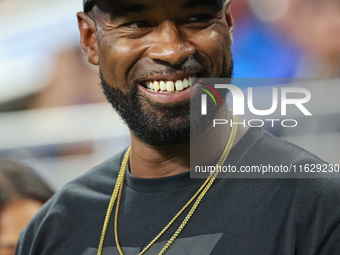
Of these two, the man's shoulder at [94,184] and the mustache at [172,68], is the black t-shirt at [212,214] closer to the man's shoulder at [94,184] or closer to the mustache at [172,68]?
the man's shoulder at [94,184]

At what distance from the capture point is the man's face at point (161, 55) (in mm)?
1647

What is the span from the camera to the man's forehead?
1.65m

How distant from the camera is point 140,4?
65.6 inches

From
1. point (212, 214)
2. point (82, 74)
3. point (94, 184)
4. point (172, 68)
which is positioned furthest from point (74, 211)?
point (82, 74)

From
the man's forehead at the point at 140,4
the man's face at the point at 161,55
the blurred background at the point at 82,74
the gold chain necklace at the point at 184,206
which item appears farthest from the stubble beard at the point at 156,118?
the blurred background at the point at 82,74

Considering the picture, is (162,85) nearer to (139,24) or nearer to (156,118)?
(156,118)

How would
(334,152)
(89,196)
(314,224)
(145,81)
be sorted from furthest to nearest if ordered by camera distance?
1. (334,152)
2. (89,196)
3. (145,81)
4. (314,224)

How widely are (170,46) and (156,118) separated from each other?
23 cm

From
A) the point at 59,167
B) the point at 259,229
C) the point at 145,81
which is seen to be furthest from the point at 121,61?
the point at 59,167

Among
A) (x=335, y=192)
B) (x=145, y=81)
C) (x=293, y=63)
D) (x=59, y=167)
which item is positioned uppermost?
(x=145, y=81)

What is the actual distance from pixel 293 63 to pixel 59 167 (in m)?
1.83

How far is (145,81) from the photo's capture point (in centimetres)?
172

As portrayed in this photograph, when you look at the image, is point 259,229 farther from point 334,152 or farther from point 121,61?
point 334,152

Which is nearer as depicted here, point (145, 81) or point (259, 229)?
point (259, 229)
